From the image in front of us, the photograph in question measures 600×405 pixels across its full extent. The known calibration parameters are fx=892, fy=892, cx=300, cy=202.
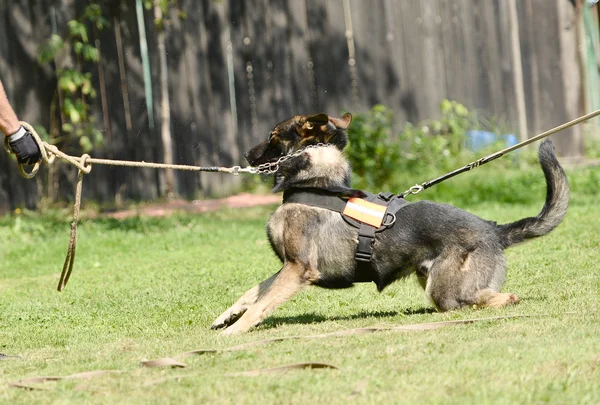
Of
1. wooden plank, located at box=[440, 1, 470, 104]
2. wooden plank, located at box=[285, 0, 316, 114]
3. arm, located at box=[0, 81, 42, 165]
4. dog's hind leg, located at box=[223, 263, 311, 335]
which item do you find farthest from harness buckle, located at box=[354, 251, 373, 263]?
wooden plank, located at box=[440, 1, 470, 104]

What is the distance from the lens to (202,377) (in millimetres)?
3982

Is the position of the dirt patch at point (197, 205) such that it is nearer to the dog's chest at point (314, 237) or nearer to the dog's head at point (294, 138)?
the dog's head at point (294, 138)

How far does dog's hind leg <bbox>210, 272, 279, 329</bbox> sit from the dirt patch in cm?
560

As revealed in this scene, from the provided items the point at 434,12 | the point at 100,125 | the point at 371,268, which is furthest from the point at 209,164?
the point at 371,268

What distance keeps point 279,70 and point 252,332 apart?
8.28 meters

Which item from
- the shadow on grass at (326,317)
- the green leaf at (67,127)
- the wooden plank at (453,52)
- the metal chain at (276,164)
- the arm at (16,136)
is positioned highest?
the wooden plank at (453,52)

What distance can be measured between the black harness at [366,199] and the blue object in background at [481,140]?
853 centimetres

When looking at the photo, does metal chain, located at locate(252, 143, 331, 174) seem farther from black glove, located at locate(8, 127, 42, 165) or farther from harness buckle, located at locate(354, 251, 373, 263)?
black glove, located at locate(8, 127, 42, 165)

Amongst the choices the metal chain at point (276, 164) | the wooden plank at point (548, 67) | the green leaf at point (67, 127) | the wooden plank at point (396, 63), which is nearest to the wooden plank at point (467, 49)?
the wooden plank at point (396, 63)

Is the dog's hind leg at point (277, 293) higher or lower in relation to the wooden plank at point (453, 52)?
lower

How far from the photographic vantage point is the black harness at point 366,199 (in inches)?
225

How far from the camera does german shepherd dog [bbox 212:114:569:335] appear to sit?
5.67 metres

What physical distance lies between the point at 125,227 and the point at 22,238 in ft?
3.89

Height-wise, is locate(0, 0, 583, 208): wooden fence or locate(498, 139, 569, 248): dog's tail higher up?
locate(0, 0, 583, 208): wooden fence
